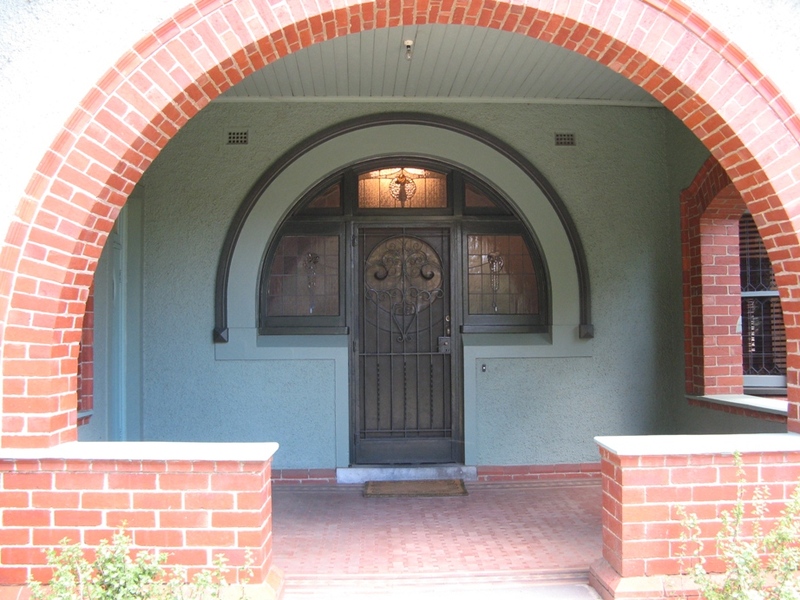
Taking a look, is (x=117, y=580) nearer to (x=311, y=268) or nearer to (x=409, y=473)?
(x=409, y=473)

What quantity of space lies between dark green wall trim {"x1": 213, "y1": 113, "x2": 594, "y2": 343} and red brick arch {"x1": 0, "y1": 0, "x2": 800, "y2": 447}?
8.01 feet

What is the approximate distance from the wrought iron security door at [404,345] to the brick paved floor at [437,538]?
670 mm

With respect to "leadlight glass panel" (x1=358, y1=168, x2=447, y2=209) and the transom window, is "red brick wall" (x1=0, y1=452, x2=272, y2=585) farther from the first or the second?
"leadlight glass panel" (x1=358, y1=168, x2=447, y2=209)

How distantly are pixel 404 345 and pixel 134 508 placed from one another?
3.57 metres

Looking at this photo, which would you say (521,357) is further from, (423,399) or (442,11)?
(442,11)

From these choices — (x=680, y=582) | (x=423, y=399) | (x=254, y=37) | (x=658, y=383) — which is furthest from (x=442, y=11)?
(x=658, y=383)

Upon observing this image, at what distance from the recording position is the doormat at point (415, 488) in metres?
6.06

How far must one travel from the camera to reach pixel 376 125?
6.54 meters

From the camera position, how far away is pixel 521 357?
6.58 meters

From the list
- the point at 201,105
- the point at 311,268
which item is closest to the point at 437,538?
the point at 311,268

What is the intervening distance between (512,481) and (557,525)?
1.32 metres

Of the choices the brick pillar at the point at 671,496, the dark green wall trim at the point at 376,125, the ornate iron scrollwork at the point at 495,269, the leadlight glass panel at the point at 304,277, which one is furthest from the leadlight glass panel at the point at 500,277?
the brick pillar at the point at 671,496

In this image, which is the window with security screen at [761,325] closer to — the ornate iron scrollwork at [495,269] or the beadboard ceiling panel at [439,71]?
the beadboard ceiling panel at [439,71]

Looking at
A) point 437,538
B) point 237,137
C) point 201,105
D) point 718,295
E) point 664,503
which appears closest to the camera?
point 664,503
